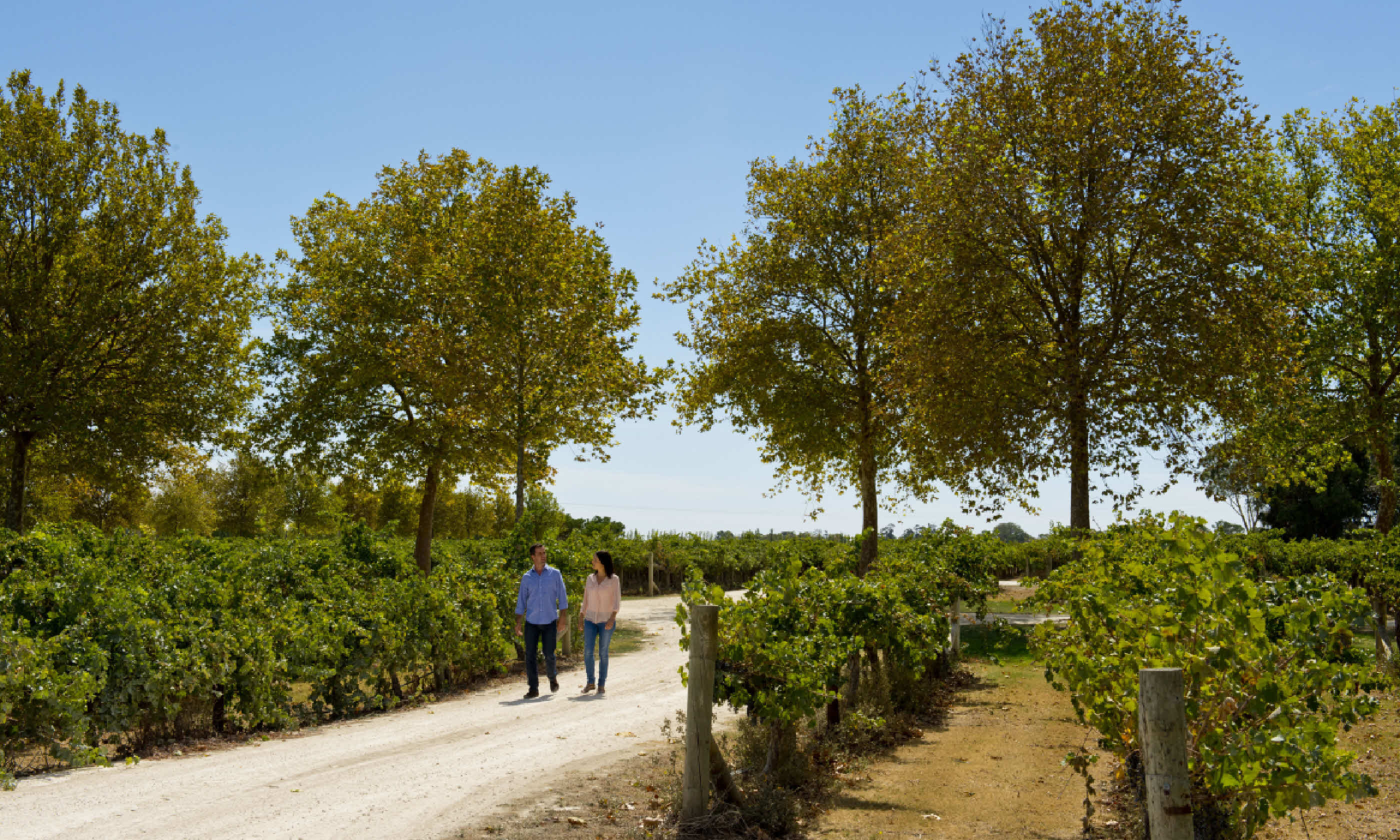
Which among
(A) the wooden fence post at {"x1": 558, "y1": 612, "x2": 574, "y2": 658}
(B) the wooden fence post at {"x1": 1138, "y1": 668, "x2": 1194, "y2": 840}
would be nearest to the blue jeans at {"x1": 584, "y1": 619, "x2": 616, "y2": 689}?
(A) the wooden fence post at {"x1": 558, "y1": 612, "x2": 574, "y2": 658}

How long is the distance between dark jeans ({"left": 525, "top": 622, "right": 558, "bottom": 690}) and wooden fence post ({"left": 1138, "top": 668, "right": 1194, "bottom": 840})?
27.7 ft

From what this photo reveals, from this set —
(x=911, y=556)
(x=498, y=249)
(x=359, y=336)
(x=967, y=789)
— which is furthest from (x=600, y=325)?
(x=967, y=789)

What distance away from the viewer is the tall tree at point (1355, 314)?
2317 cm

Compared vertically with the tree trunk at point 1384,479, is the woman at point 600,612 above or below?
below

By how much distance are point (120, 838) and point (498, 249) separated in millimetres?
15678

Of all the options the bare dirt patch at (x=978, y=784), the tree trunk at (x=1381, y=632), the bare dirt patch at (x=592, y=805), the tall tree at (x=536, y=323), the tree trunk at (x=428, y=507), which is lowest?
the bare dirt patch at (x=978, y=784)

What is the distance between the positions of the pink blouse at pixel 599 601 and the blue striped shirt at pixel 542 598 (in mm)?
316

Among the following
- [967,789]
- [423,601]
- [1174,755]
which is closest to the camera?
[1174,755]

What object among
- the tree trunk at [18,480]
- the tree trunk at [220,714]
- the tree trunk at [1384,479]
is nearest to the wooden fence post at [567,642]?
the tree trunk at [220,714]

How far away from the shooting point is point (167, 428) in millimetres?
25109

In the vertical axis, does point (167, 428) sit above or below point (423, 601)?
above

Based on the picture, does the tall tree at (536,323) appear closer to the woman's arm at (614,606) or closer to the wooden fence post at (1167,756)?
the woman's arm at (614,606)

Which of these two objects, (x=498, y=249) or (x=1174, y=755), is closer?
(x=1174, y=755)

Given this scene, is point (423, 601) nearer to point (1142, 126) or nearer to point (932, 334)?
point (932, 334)
